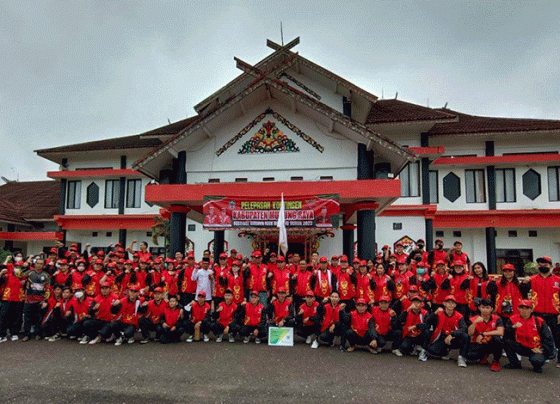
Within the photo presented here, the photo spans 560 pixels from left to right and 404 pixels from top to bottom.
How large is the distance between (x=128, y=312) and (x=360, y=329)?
527 centimetres

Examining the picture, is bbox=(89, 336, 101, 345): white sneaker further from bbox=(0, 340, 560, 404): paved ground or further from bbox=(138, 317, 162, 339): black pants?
bbox=(138, 317, 162, 339): black pants

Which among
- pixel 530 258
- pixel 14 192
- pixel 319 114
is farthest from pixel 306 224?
pixel 14 192

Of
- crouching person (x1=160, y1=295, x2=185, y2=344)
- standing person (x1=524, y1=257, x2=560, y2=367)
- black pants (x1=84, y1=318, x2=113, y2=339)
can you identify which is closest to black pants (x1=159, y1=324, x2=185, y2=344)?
crouching person (x1=160, y1=295, x2=185, y2=344)

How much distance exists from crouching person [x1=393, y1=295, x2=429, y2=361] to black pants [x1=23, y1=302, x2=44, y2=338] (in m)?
8.29

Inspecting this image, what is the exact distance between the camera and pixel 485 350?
7.71 m

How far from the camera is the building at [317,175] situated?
44.1 feet

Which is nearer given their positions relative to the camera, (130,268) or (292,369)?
(292,369)

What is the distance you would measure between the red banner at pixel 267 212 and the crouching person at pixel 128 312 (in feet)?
13.4

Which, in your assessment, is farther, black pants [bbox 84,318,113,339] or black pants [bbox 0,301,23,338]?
black pants [bbox 0,301,23,338]

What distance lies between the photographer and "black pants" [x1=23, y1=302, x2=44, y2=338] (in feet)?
32.0

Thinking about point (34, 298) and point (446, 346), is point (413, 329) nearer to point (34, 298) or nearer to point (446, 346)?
point (446, 346)

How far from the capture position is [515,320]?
7.83 metres

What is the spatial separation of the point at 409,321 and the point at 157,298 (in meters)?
5.63

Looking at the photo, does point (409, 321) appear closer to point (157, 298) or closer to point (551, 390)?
point (551, 390)
